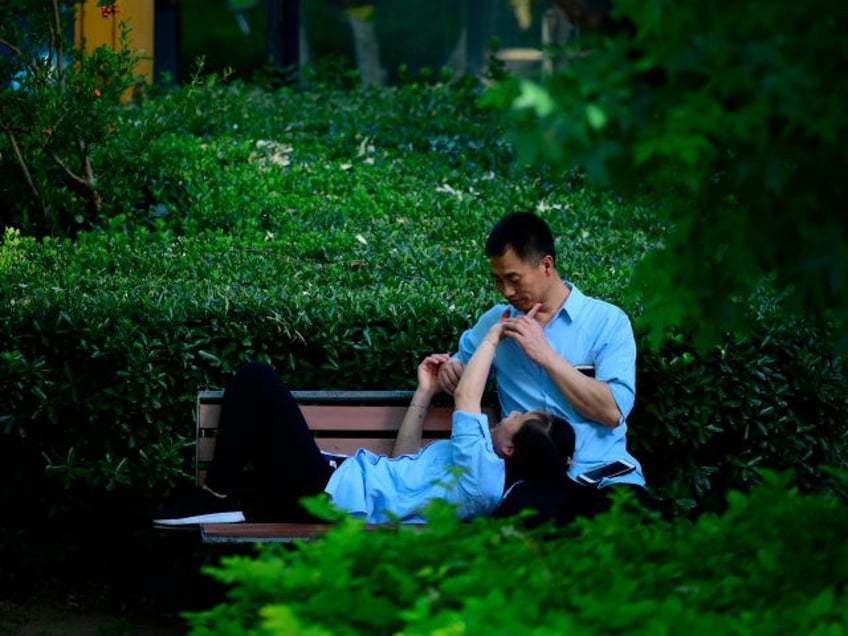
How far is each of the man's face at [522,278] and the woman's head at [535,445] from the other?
464 millimetres

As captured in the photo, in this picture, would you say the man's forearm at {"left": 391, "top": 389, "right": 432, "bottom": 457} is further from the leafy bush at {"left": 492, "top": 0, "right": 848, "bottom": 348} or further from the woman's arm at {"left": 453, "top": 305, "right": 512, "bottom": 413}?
the leafy bush at {"left": 492, "top": 0, "right": 848, "bottom": 348}

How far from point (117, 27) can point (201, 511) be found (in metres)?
6.17

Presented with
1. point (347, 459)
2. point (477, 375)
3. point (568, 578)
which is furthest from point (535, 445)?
point (568, 578)

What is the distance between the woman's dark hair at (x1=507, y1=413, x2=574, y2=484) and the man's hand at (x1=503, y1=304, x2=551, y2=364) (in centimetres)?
22

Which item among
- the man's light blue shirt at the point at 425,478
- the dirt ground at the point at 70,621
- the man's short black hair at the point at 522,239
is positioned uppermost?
the man's short black hair at the point at 522,239

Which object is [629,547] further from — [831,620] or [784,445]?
[784,445]

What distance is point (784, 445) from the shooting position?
21.8 ft

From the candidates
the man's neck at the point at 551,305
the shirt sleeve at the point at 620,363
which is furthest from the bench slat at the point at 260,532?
the man's neck at the point at 551,305

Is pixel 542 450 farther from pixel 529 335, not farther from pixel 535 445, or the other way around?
pixel 529 335

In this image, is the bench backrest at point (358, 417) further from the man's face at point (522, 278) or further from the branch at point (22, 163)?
the branch at point (22, 163)

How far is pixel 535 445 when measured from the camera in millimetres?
5434

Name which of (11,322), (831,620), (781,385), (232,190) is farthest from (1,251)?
(831,620)

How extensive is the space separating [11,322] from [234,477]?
1243 millimetres

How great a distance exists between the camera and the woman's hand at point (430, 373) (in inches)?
233
